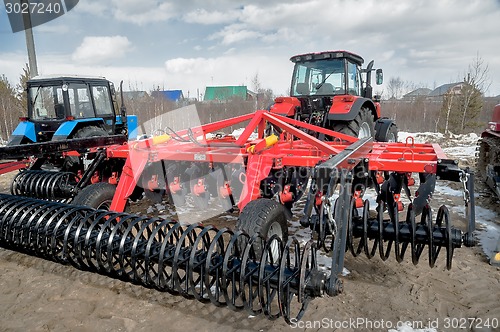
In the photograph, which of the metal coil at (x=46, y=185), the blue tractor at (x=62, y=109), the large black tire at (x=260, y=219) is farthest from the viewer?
the blue tractor at (x=62, y=109)

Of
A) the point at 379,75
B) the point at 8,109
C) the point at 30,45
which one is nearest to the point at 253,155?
the point at 379,75

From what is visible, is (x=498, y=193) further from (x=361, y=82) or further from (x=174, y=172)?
(x=174, y=172)

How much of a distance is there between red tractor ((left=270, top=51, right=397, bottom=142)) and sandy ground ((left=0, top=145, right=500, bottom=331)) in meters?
3.05

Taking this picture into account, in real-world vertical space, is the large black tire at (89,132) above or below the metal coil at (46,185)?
above

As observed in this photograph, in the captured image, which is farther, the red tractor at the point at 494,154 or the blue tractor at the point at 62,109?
the blue tractor at the point at 62,109

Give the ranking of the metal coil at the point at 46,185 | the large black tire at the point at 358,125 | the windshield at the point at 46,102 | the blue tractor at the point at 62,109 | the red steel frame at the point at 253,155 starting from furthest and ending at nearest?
the windshield at the point at 46,102, the blue tractor at the point at 62,109, the large black tire at the point at 358,125, the metal coil at the point at 46,185, the red steel frame at the point at 253,155

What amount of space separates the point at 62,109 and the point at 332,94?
231 inches

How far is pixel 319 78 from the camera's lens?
7.29m

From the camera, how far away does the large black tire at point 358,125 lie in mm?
5922

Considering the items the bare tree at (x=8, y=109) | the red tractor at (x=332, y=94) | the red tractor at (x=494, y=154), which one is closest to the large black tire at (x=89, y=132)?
the red tractor at (x=332, y=94)

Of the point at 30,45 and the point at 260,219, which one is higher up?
the point at 30,45

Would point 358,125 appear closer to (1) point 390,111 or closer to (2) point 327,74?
(2) point 327,74

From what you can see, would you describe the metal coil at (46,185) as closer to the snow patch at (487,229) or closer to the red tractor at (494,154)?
the snow patch at (487,229)

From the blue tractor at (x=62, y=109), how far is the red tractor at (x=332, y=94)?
3846 millimetres
